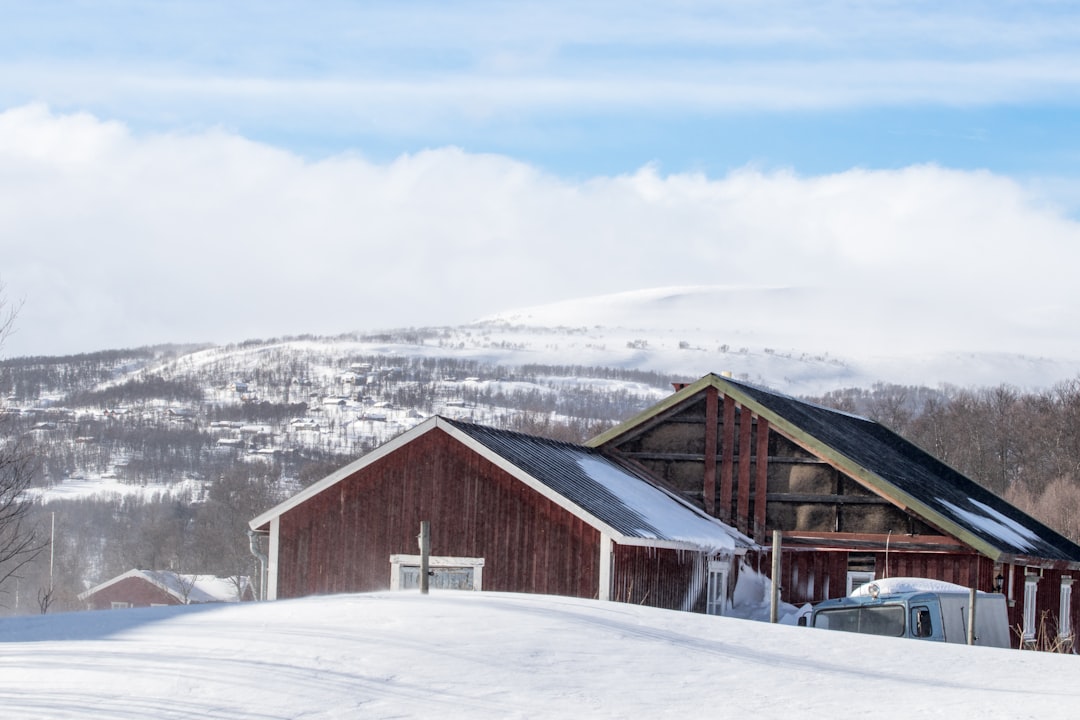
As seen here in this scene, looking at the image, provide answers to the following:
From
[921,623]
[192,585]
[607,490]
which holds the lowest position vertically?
[192,585]

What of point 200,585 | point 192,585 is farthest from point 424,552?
point 200,585

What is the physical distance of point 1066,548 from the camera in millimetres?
33375

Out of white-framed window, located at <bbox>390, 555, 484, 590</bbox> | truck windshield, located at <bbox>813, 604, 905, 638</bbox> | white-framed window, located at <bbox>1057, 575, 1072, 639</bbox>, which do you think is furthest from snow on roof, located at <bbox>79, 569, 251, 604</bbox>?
truck windshield, located at <bbox>813, 604, 905, 638</bbox>

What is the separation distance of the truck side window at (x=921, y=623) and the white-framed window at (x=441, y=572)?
24.8 ft

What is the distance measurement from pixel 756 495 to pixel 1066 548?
10.2 m

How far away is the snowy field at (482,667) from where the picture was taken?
33.8ft

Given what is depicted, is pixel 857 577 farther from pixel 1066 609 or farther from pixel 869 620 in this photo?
pixel 869 620

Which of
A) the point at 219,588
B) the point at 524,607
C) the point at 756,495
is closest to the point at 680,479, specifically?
the point at 756,495

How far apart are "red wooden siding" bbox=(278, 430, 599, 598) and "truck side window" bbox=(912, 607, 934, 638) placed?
5478 millimetres

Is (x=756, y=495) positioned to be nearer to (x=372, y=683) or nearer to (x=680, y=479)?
(x=680, y=479)

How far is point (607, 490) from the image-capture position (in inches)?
982

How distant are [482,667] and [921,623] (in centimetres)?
910

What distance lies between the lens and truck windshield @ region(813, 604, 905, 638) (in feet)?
60.6

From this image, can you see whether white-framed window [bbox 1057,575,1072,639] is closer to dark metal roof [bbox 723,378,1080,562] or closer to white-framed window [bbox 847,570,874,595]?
dark metal roof [bbox 723,378,1080,562]
